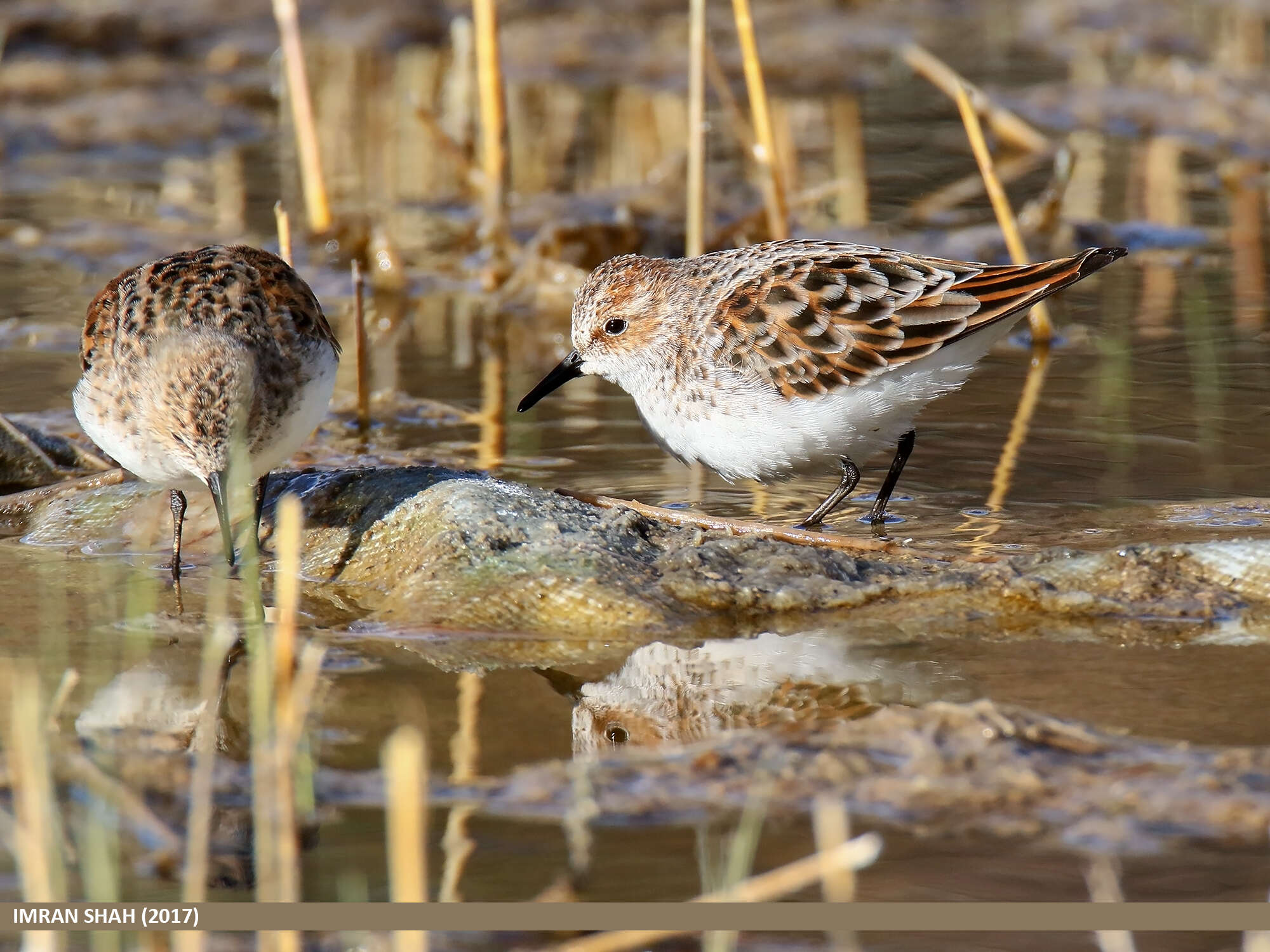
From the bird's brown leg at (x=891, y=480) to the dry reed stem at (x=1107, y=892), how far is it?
3008 millimetres

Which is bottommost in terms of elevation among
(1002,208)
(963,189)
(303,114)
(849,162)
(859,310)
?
(859,310)

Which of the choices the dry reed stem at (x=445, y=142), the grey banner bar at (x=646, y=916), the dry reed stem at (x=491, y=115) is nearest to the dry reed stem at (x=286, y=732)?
the grey banner bar at (x=646, y=916)

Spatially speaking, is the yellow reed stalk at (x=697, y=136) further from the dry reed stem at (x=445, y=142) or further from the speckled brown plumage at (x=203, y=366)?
the speckled brown plumage at (x=203, y=366)

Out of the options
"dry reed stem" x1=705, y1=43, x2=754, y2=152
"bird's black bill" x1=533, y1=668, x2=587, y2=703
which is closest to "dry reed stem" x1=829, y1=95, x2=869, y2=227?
"dry reed stem" x1=705, y1=43, x2=754, y2=152

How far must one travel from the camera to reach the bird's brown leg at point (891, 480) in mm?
6805

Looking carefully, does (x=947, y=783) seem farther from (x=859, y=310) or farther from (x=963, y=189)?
(x=963, y=189)

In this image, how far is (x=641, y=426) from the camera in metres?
8.27

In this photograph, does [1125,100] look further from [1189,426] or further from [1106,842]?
[1106,842]

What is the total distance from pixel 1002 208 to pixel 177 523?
5128 mm

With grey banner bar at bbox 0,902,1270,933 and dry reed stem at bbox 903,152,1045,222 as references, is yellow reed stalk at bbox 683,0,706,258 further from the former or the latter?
grey banner bar at bbox 0,902,1270,933

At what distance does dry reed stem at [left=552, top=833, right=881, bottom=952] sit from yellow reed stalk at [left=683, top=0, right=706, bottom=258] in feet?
19.0

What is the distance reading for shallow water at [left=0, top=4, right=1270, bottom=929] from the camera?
398cm

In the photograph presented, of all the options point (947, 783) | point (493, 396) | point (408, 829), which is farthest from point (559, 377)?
point (408, 829)

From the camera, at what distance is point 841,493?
6762 millimetres
